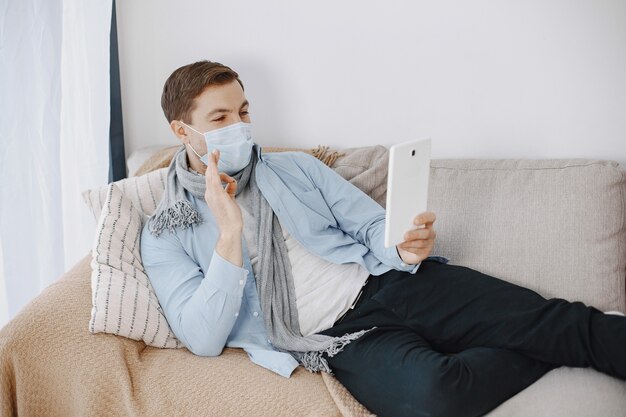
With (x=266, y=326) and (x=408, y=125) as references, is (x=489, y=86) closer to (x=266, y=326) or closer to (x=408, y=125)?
(x=408, y=125)

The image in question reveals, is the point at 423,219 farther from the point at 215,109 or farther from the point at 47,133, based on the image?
the point at 47,133

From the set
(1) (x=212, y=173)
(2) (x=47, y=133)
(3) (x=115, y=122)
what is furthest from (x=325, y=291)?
(3) (x=115, y=122)

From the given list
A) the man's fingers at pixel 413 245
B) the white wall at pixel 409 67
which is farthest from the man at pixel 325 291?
A: the white wall at pixel 409 67

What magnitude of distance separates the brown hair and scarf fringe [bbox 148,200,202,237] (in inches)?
9.0

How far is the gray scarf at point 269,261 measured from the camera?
157 centimetres

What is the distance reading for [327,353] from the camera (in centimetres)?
154

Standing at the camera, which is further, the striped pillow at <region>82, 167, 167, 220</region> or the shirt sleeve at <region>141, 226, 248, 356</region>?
the striped pillow at <region>82, 167, 167, 220</region>

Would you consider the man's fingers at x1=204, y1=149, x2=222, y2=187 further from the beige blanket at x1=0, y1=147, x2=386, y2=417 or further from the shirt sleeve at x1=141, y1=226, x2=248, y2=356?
the beige blanket at x1=0, y1=147, x2=386, y2=417

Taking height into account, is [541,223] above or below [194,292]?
above

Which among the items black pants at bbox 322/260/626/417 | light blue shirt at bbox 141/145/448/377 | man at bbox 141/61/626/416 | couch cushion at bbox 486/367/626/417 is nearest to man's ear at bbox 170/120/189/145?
man at bbox 141/61/626/416

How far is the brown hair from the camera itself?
5.74ft

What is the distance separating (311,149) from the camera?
2105mm

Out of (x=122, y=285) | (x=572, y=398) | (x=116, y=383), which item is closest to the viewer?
(x=572, y=398)

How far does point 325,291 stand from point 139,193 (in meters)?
0.62
